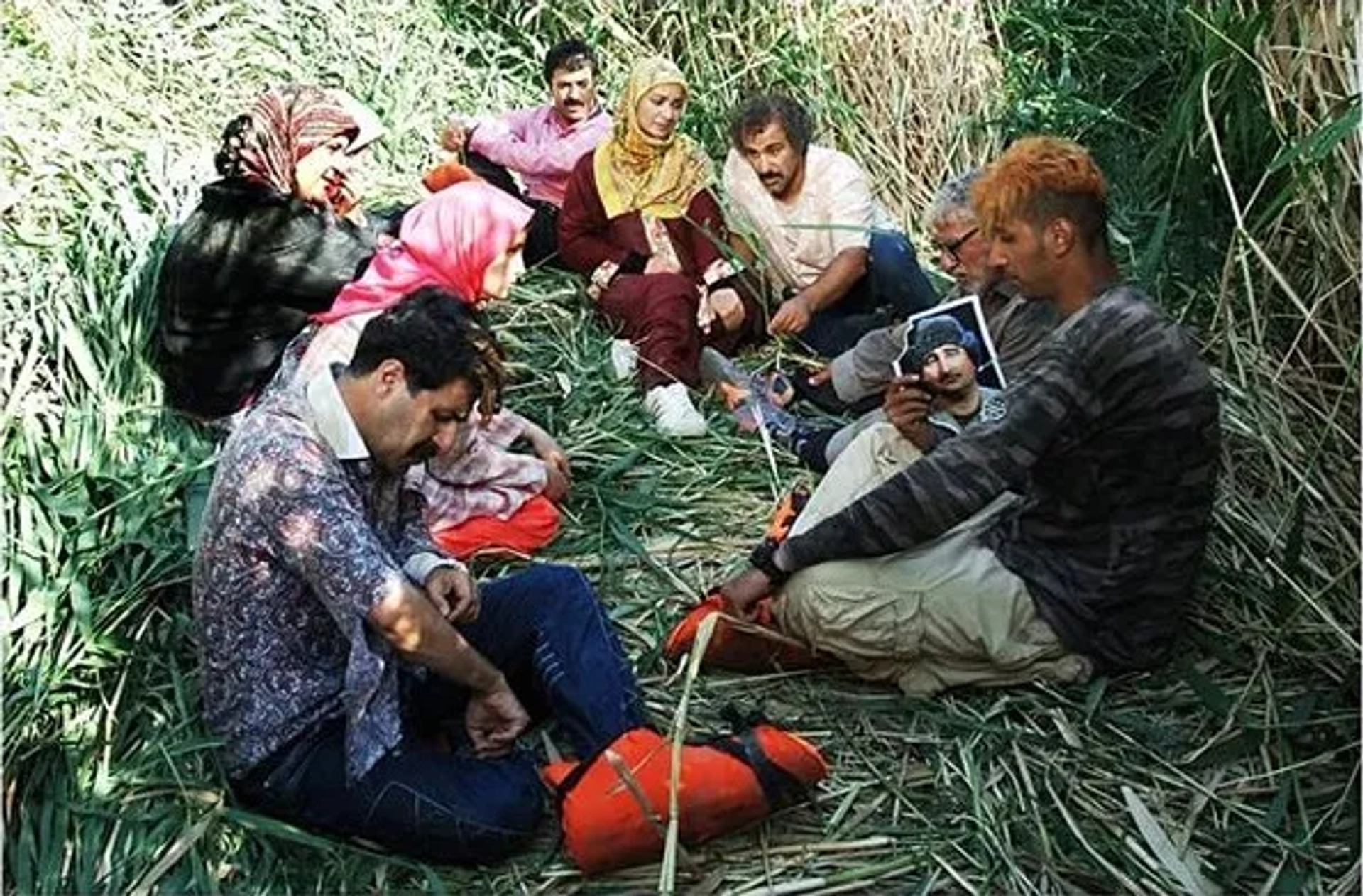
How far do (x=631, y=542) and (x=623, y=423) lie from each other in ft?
2.38

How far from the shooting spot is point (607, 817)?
286 cm

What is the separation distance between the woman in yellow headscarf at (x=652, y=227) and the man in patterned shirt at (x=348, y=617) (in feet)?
7.30

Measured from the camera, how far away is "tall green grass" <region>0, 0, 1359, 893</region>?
2.92 m

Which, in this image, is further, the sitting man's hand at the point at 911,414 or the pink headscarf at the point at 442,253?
the pink headscarf at the point at 442,253

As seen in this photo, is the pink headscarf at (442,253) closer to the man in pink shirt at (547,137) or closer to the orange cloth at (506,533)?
the orange cloth at (506,533)

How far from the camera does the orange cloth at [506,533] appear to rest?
3.96 m

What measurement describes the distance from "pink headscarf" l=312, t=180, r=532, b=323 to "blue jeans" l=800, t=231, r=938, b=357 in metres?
1.19

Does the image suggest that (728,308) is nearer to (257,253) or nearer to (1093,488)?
(257,253)

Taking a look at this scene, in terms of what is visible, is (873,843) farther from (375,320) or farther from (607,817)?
(375,320)

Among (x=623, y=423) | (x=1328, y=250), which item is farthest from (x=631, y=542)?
(x=1328, y=250)

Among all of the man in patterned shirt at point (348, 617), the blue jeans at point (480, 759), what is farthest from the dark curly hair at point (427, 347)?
the blue jeans at point (480, 759)

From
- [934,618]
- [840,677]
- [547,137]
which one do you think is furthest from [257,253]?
[547,137]

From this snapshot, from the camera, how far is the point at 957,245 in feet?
14.3

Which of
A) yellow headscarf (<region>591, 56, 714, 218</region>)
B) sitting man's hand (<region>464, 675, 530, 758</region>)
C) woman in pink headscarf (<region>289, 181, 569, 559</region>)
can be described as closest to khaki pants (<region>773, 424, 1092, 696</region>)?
sitting man's hand (<region>464, 675, 530, 758</region>)
